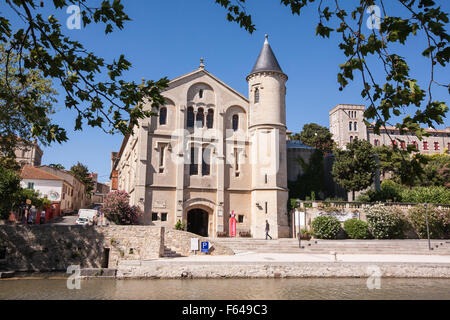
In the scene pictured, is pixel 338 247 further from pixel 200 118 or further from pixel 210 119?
pixel 200 118

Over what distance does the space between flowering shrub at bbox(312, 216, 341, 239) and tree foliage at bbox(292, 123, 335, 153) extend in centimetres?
3177

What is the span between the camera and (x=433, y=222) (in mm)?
30156

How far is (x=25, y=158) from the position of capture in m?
76.6

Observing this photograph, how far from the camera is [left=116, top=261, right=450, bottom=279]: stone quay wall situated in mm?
19078

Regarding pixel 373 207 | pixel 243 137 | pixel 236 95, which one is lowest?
pixel 373 207

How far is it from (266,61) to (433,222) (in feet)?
65.4

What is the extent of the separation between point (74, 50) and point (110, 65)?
0.68 meters

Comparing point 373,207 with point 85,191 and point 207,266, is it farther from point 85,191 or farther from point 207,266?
point 85,191

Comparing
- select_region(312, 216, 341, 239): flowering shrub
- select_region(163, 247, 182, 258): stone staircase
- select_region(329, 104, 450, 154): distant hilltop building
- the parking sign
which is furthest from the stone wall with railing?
select_region(329, 104, 450, 154): distant hilltop building

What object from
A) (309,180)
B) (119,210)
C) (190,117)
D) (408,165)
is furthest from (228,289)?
(309,180)

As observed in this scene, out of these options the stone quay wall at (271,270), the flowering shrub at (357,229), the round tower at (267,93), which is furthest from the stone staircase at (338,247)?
Result: the round tower at (267,93)

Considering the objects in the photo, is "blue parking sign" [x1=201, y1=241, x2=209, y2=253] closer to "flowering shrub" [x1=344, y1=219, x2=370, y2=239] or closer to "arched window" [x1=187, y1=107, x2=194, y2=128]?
"flowering shrub" [x1=344, y1=219, x2=370, y2=239]

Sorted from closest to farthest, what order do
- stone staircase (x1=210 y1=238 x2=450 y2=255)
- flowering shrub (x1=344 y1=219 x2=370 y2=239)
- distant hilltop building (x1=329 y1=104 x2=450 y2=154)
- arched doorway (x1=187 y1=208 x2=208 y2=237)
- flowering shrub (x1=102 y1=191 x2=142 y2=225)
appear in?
stone staircase (x1=210 y1=238 x2=450 y2=255), flowering shrub (x1=102 y1=191 x2=142 y2=225), flowering shrub (x1=344 y1=219 x2=370 y2=239), arched doorway (x1=187 y1=208 x2=208 y2=237), distant hilltop building (x1=329 y1=104 x2=450 y2=154)

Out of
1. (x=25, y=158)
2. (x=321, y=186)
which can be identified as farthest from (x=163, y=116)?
(x=25, y=158)
